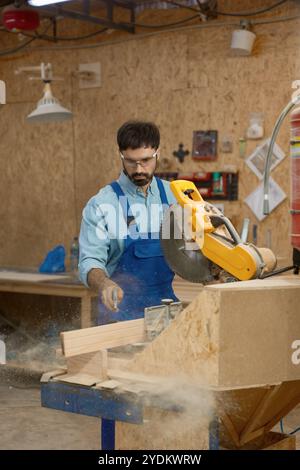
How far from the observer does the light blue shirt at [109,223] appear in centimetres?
300

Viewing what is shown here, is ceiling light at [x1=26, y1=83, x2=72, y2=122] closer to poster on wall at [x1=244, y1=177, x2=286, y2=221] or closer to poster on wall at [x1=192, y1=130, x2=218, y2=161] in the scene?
poster on wall at [x1=192, y1=130, x2=218, y2=161]

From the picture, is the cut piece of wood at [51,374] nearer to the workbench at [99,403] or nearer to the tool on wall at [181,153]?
the workbench at [99,403]

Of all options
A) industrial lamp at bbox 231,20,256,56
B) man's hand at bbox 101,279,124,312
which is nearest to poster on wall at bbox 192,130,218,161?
industrial lamp at bbox 231,20,256,56

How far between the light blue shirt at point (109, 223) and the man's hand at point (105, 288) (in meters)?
0.05

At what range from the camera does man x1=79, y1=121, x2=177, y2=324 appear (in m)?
3.05

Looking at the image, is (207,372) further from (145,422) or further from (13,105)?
(13,105)

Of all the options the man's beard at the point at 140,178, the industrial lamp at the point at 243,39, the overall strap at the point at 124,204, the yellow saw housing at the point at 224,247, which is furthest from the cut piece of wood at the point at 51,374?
the industrial lamp at the point at 243,39

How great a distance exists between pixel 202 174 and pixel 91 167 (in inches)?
45.1

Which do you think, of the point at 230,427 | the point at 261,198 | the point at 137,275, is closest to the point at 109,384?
the point at 230,427

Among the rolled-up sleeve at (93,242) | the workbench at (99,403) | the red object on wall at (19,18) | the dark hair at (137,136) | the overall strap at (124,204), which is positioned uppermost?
the red object on wall at (19,18)

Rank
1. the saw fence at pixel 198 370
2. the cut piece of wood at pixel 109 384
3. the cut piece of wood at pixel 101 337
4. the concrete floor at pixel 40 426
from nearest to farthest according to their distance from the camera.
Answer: the saw fence at pixel 198 370, the cut piece of wood at pixel 109 384, the cut piece of wood at pixel 101 337, the concrete floor at pixel 40 426

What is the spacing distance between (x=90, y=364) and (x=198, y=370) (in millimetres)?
399

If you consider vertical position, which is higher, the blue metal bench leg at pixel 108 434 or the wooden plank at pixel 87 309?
the blue metal bench leg at pixel 108 434

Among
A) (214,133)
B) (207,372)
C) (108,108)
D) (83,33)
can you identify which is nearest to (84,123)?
(108,108)
